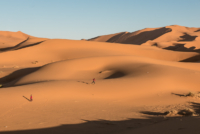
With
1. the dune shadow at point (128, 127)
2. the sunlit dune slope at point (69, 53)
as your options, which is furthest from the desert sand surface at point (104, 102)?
the sunlit dune slope at point (69, 53)

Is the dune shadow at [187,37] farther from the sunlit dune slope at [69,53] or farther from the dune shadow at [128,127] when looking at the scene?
the dune shadow at [128,127]

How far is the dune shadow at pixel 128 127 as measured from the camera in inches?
219

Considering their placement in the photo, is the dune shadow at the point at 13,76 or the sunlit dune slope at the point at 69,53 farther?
the sunlit dune slope at the point at 69,53

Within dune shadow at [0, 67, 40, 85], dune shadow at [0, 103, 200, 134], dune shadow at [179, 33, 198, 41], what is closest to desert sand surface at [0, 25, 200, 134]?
dune shadow at [0, 103, 200, 134]

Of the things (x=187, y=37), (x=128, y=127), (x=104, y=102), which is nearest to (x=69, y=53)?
(x=104, y=102)

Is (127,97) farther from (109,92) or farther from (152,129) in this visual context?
(152,129)

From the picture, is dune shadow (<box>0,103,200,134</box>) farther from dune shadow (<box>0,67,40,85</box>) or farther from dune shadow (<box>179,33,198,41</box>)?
dune shadow (<box>179,33,198,41</box>)

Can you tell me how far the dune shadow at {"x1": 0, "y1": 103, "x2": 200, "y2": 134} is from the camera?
557 cm

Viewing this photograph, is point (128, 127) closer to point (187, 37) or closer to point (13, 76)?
point (13, 76)

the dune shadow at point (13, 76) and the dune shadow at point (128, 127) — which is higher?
the dune shadow at point (13, 76)

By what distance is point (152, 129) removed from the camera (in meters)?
5.67

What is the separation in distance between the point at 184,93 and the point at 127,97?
3.37 metres

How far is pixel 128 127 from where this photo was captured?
7012mm

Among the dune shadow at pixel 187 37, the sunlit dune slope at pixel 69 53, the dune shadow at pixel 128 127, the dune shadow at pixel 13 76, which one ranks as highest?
the dune shadow at pixel 187 37
